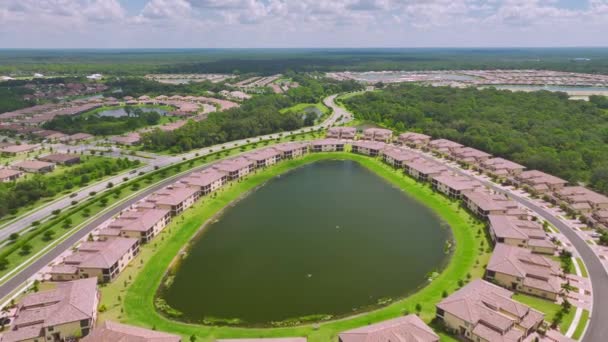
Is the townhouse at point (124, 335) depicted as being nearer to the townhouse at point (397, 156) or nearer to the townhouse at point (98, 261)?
the townhouse at point (98, 261)

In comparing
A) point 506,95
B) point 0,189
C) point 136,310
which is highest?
point 506,95

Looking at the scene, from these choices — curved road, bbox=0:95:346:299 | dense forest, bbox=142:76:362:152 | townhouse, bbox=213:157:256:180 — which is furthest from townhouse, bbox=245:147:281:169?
dense forest, bbox=142:76:362:152

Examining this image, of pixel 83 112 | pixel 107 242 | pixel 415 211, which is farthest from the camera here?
pixel 83 112

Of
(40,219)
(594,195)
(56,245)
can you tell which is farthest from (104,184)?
(594,195)

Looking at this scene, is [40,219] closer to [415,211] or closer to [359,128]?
[415,211]

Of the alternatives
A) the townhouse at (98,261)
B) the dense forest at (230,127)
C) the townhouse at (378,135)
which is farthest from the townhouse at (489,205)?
the dense forest at (230,127)

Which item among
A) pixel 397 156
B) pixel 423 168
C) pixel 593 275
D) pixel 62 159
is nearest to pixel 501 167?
pixel 423 168

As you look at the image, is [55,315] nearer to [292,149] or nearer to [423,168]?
[292,149]

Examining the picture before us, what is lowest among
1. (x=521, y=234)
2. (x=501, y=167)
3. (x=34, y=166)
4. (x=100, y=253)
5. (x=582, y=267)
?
(x=582, y=267)
